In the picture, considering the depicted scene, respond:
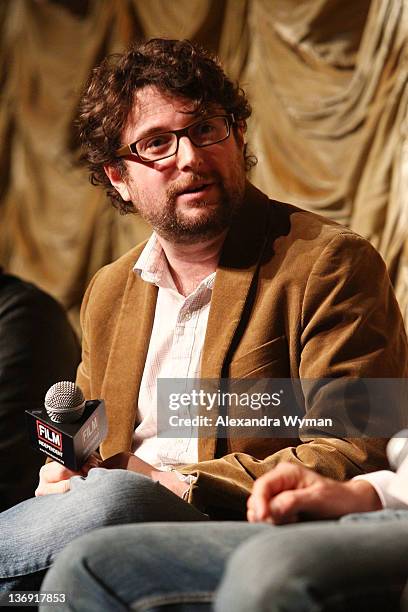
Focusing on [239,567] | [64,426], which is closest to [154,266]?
[64,426]

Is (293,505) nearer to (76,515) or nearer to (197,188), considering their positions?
(76,515)

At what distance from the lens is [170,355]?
6.40ft

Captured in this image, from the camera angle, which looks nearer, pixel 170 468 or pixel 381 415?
pixel 381 415

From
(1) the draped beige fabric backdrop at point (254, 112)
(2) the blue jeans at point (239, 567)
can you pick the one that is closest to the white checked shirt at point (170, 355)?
(2) the blue jeans at point (239, 567)

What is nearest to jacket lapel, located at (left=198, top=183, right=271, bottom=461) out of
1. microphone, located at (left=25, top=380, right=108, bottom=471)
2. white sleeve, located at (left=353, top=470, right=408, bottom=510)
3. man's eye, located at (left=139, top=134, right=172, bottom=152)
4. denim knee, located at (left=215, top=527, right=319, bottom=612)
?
man's eye, located at (left=139, top=134, right=172, bottom=152)

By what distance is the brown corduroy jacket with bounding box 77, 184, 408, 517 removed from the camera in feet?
5.38

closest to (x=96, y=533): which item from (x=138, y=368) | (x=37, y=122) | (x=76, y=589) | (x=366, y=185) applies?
(x=76, y=589)

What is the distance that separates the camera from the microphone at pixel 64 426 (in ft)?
4.92

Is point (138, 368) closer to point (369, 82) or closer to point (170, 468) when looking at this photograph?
point (170, 468)

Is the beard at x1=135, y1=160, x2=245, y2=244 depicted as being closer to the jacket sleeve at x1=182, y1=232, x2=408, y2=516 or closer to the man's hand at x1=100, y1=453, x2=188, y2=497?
the jacket sleeve at x1=182, y1=232, x2=408, y2=516

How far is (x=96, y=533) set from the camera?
1.09 m

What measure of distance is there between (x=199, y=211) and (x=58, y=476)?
61 cm

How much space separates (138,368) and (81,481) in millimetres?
490

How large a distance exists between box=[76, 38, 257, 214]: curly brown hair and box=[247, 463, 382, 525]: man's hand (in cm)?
99
